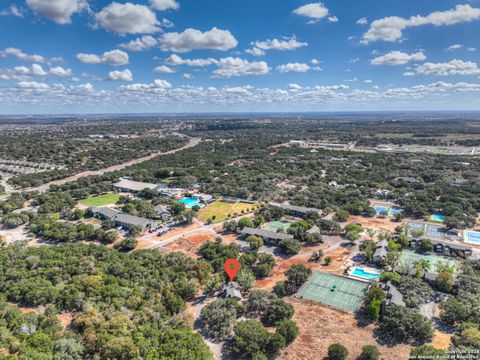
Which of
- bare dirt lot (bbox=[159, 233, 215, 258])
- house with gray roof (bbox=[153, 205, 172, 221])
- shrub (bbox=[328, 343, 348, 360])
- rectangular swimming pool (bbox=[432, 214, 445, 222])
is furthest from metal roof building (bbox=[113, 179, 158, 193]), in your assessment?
rectangular swimming pool (bbox=[432, 214, 445, 222])

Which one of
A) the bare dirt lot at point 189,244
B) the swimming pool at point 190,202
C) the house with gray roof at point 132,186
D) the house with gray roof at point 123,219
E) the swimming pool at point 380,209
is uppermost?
the house with gray roof at point 132,186

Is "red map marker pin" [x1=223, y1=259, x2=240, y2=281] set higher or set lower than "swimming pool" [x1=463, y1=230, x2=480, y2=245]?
higher

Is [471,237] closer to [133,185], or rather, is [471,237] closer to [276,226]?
[276,226]

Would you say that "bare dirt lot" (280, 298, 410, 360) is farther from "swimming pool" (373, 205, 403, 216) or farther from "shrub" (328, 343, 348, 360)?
"swimming pool" (373, 205, 403, 216)

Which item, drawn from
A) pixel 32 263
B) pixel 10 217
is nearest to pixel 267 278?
pixel 32 263

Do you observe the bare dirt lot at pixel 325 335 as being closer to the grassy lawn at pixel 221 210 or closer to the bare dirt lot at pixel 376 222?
the bare dirt lot at pixel 376 222

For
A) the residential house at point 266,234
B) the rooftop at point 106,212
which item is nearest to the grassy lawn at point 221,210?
the residential house at point 266,234
